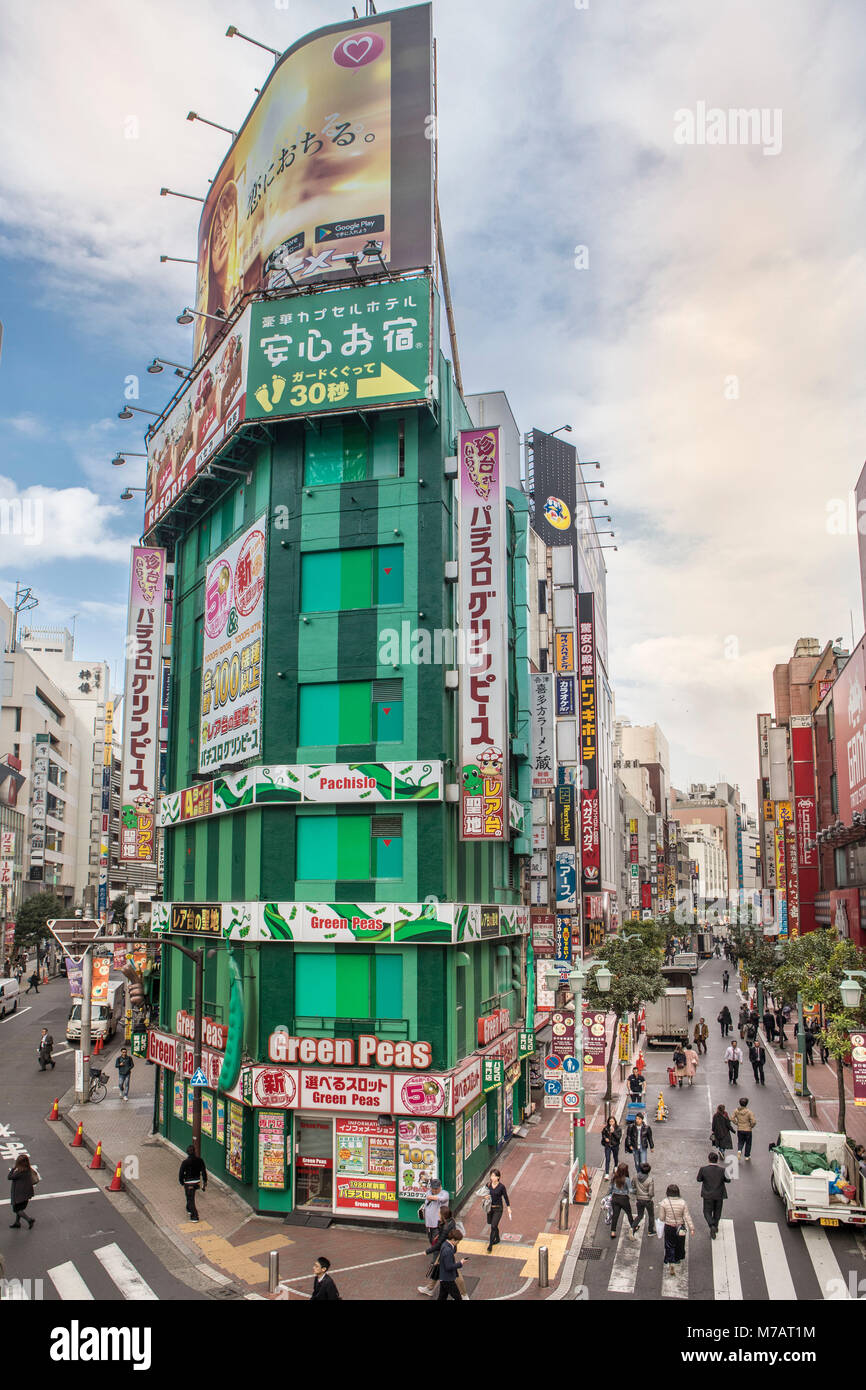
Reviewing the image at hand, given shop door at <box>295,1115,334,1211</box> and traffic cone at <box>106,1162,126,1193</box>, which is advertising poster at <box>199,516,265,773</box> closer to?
shop door at <box>295,1115,334,1211</box>

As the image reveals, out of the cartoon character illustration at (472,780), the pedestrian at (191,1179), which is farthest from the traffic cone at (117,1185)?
the cartoon character illustration at (472,780)

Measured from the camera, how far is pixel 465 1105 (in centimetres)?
2541

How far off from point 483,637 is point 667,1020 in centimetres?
3201

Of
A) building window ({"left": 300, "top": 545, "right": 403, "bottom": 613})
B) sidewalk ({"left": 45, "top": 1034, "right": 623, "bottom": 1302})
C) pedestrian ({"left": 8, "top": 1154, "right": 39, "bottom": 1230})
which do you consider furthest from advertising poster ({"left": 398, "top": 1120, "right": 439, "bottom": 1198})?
building window ({"left": 300, "top": 545, "right": 403, "bottom": 613})

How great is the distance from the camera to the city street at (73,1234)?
1941cm

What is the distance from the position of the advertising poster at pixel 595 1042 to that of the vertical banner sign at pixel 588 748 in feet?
150

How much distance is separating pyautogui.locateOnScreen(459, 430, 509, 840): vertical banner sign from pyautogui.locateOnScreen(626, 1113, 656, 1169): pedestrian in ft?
28.0

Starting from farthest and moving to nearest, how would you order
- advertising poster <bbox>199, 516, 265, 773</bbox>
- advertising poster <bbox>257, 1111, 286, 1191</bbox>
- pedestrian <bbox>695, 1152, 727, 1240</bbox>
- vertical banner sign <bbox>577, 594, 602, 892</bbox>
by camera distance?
vertical banner sign <bbox>577, 594, 602, 892</bbox> → advertising poster <bbox>199, 516, 265, 773</bbox> → advertising poster <bbox>257, 1111, 286, 1191</bbox> → pedestrian <bbox>695, 1152, 727, 1240</bbox>

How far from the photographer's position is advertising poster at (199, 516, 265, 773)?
28.5 metres

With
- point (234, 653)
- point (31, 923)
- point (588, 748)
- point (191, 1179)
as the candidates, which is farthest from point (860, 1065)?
point (31, 923)

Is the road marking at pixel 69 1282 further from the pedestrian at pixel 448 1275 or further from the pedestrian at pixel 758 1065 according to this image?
the pedestrian at pixel 758 1065

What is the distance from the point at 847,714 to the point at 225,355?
36754 mm

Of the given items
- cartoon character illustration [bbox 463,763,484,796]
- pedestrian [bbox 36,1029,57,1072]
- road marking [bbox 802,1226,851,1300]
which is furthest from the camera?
pedestrian [bbox 36,1029,57,1072]

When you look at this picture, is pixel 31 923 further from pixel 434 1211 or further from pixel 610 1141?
pixel 434 1211
